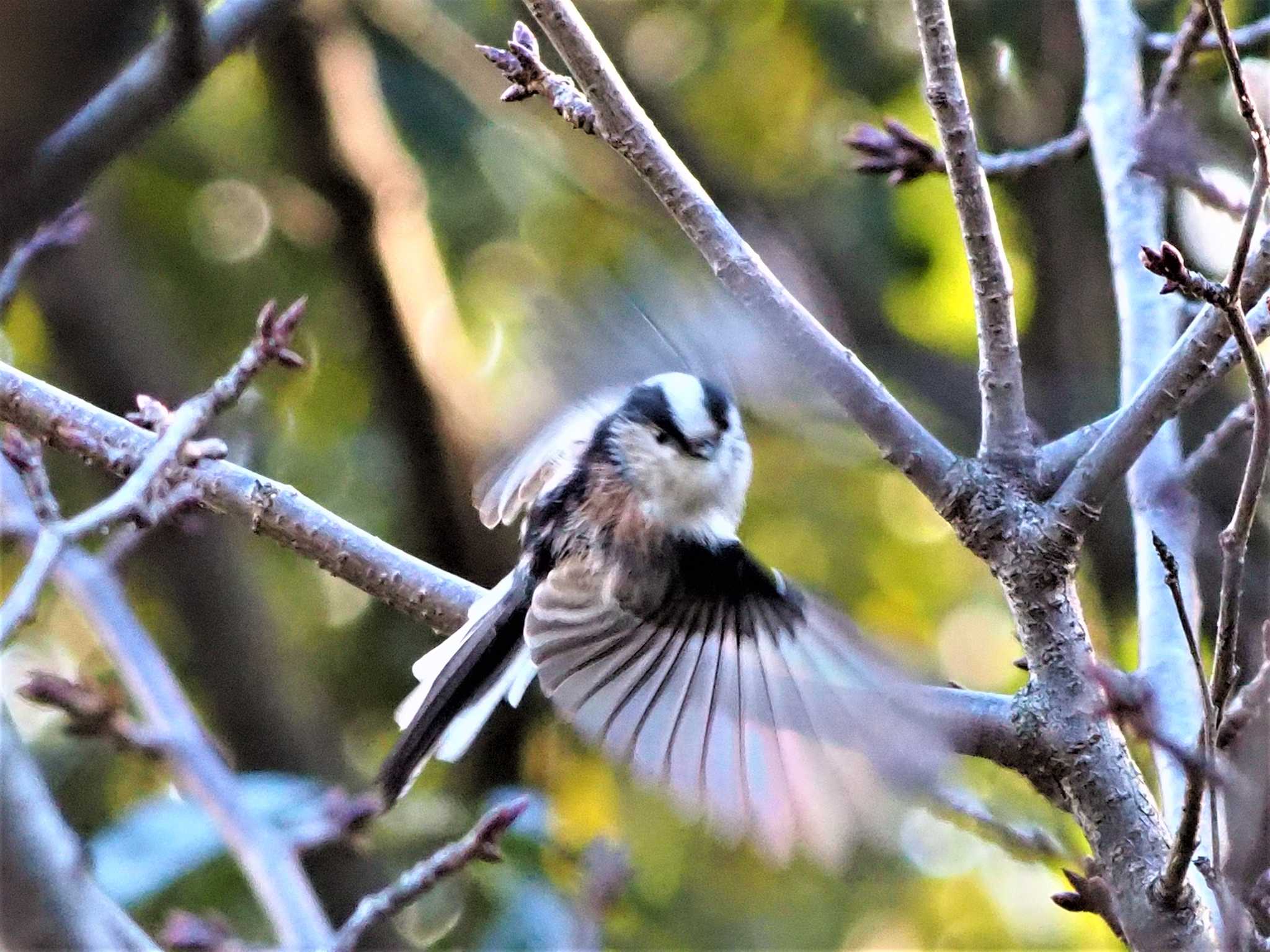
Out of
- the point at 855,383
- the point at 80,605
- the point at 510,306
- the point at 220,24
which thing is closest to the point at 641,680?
the point at 855,383

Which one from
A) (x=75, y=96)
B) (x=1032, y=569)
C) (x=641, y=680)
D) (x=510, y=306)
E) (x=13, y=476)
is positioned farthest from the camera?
(x=510, y=306)

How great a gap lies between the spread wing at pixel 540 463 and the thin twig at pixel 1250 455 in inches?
59.9

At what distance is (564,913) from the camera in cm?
268

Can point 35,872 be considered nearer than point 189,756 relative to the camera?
Yes

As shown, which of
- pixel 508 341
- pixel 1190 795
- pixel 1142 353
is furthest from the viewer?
pixel 508 341

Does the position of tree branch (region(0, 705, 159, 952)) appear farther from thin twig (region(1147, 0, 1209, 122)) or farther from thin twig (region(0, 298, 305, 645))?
thin twig (region(1147, 0, 1209, 122))

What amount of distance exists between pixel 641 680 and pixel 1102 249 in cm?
214

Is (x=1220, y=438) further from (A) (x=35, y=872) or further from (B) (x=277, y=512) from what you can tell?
(A) (x=35, y=872)

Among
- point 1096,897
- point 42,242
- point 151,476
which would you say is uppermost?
point 42,242

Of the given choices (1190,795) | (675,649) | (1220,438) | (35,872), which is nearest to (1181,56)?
(1220,438)

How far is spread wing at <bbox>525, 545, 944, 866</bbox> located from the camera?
196 centimetres

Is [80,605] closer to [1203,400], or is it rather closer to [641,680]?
[641,680]

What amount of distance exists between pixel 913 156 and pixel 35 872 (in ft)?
6.83

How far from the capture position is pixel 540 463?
9.73ft
